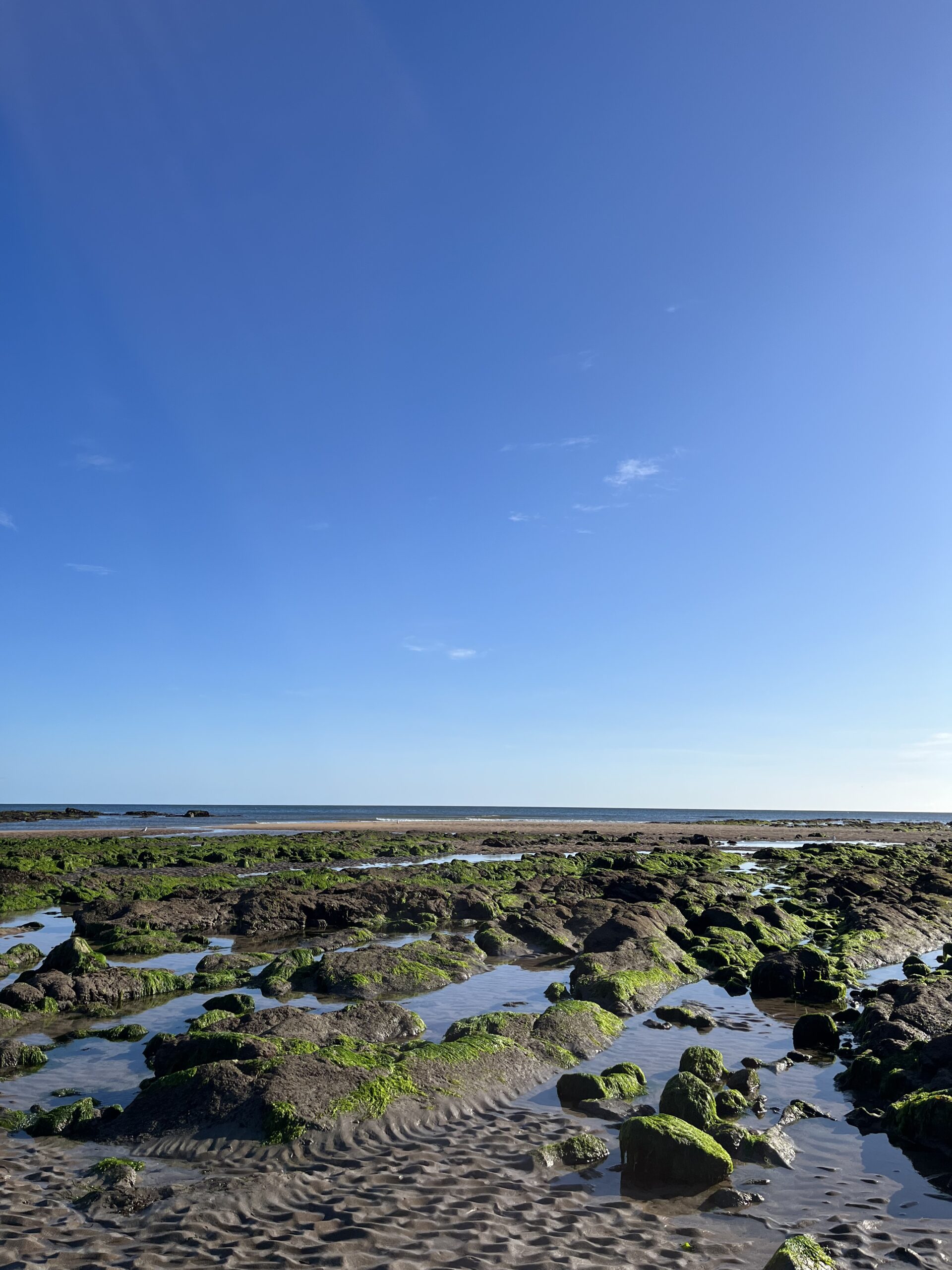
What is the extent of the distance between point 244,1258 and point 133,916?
18.9 metres

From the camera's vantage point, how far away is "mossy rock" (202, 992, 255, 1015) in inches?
557

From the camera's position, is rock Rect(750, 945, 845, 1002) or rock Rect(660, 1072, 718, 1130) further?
rock Rect(750, 945, 845, 1002)

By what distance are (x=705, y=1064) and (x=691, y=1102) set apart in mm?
2043

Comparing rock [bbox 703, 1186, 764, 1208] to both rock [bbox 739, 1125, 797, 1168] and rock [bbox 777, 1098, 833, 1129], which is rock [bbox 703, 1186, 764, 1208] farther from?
rock [bbox 777, 1098, 833, 1129]

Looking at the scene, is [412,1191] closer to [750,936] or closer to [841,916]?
[750,936]

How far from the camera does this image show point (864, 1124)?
9.88 metres

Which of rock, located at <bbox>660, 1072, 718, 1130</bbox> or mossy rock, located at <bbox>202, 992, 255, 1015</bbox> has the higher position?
rock, located at <bbox>660, 1072, 718, 1130</bbox>

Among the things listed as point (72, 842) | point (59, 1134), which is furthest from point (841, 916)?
point (72, 842)

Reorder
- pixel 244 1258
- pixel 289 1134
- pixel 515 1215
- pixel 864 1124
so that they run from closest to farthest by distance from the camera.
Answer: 1. pixel 244 1258
2. pixel 515 1215
3. pixel 289 1134
4. pixel 864 1124

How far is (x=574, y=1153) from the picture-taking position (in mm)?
8656

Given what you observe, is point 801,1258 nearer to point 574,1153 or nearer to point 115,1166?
point 574,1153

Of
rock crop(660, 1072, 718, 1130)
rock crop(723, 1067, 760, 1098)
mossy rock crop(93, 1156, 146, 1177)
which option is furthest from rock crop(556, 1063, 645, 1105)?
mossy rock crop(93, 1156, 146, 1177)

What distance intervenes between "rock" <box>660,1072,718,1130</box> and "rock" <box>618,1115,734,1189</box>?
65cm

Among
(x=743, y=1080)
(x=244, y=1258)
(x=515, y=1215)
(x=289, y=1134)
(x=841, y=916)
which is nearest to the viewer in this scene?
(x=244, y=1258)
